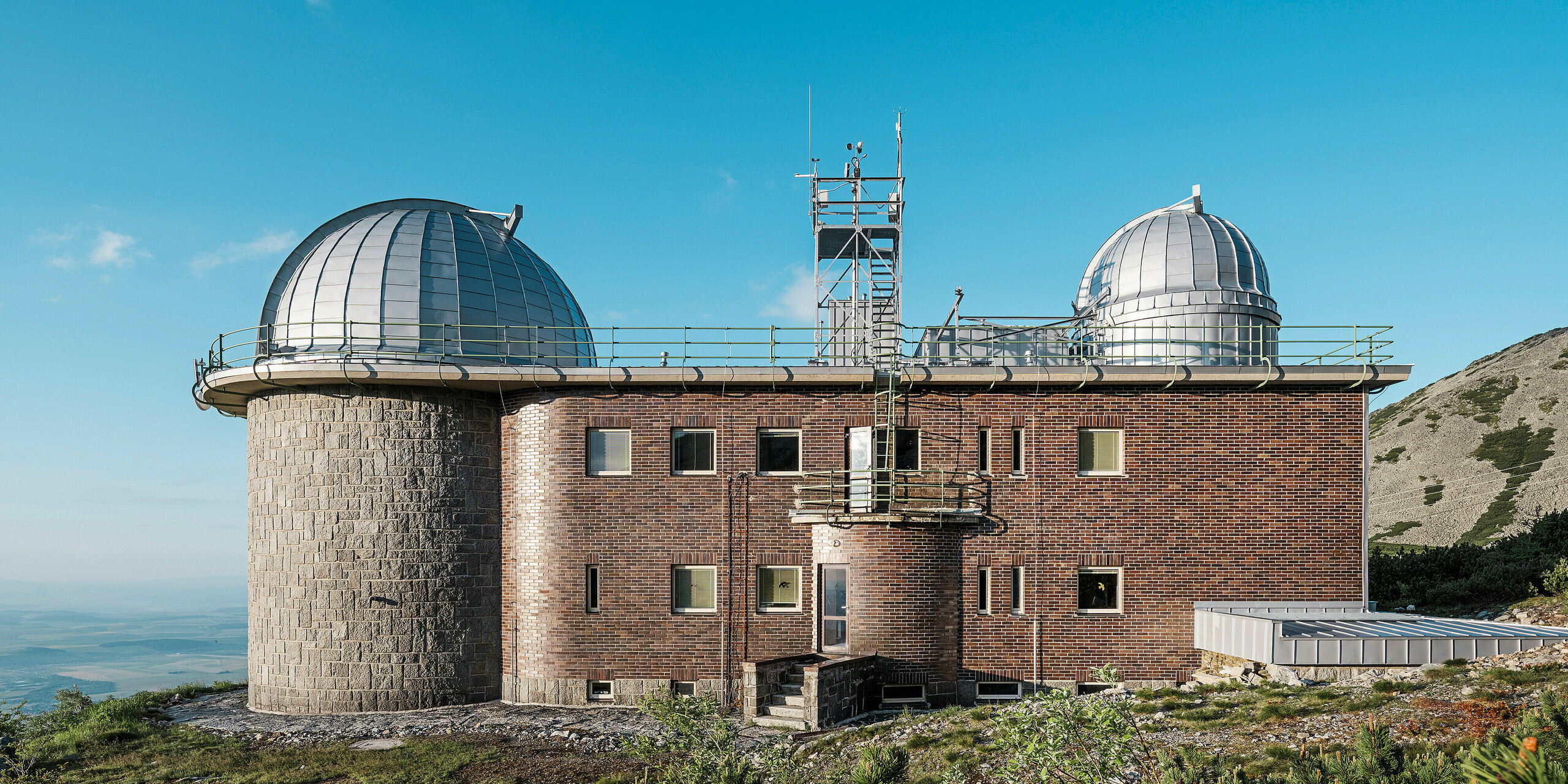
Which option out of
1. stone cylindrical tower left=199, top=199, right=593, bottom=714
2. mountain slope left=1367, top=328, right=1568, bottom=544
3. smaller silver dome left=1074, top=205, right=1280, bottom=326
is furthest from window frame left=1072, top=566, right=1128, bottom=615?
A: mountain slope left=1367, top=328, right=1568, bottom=544

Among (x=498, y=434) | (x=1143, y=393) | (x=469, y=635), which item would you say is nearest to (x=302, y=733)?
(x=469, y=635)

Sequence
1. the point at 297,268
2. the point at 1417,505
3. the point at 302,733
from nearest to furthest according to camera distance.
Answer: the point at 302,733 < the point at 297,268 < the point at 1417,505

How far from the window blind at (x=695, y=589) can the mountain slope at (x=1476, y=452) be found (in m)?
53.8

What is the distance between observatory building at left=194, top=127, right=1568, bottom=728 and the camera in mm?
17625

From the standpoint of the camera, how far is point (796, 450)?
1836 centimetres

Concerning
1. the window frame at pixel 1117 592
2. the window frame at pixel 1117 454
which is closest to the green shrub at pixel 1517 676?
the window frame at pixel 1117 592

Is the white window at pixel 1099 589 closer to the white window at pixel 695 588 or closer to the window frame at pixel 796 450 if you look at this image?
the window frame at pixel 796 450

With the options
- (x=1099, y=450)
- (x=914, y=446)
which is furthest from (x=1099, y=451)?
(x=914, y=446)

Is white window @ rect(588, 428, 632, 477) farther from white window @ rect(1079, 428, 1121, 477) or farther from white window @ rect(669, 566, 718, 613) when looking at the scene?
white window @ rect(1079, 428, 1121, 477)

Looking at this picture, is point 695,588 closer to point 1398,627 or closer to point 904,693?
point 904,693

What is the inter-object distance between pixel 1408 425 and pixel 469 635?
87156mm

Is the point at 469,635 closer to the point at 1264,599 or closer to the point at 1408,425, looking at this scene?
the point at 1264,599

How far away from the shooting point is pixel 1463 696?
39.4 ft

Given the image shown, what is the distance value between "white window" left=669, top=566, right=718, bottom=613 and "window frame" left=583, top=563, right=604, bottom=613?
1536mm
